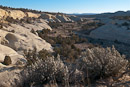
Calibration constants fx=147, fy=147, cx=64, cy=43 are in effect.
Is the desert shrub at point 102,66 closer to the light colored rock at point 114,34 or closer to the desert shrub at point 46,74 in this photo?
the desert shrub at point 46,74

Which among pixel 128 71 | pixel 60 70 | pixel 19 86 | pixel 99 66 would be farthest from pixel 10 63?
pixel 128 71

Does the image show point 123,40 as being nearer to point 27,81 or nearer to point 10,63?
point 10,63

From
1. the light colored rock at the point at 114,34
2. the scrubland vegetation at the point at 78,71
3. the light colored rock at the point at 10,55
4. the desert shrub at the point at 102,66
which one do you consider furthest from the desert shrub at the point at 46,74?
the light colored rock at the point at 114,34

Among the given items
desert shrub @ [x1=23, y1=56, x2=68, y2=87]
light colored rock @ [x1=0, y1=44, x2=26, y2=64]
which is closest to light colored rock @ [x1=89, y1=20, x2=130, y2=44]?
light colored rock @ [x1=0, y1=44, x2=26, y2=64]

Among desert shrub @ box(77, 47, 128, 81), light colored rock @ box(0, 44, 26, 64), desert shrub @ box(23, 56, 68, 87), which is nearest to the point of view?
desert shrub @ box(23, 56, 68, 87)

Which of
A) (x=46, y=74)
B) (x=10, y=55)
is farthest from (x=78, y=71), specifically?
(x=10, y=55)

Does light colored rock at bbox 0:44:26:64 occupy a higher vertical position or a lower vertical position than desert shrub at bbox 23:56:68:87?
lower

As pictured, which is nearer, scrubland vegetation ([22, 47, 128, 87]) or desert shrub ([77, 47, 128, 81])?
scrubland vegetation ([22, 47, 128, 87])

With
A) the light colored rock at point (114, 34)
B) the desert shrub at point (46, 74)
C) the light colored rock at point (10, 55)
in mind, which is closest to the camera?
the desert shrub at point (46, 74)

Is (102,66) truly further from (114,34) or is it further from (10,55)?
(114,34)

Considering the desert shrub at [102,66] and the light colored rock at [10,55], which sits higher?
the desert shrub at [102,66]

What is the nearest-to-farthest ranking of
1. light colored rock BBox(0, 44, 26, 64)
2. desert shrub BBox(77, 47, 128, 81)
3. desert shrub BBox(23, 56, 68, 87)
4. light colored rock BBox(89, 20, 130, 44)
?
1. desert shrub BBox(23, 56, 68, 87)
2. desert shrub BBox(77, 47, 128, 81)
3. light colored rock BBox(0, 44, 26, 64)
4. light colored rock BBox(89, 20, 130, 44)

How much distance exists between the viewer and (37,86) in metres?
3.98

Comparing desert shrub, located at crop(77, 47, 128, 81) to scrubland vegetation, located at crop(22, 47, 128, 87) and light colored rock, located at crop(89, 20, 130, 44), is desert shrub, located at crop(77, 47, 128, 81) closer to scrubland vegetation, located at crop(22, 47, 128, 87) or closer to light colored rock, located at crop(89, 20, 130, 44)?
scrubland vegetation, located at crop(22, 47, 128, 87)
